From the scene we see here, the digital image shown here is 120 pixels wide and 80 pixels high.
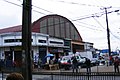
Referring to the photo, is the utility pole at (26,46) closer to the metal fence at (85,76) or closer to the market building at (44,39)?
the metal fence at (85,76)

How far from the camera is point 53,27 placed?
2714 inches

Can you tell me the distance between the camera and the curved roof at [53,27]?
6309 cm

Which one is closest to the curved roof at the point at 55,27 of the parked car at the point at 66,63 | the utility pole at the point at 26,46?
the parked car at the point at 66,63

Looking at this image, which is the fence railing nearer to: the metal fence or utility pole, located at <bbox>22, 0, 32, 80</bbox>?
the metal fence

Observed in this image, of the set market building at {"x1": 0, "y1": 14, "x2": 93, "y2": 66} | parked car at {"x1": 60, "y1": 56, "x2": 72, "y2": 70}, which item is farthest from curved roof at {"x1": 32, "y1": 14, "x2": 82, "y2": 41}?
parked car at {"x1": 60, "y1": 56, "x2": 72, "y2": 70}

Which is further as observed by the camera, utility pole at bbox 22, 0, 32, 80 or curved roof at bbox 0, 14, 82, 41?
curved roof at bbox 0, 14, 82, 41

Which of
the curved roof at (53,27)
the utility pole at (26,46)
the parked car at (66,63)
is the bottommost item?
the parked car at (66,63)

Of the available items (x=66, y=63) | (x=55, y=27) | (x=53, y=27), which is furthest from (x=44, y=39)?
(x=66, y=63)

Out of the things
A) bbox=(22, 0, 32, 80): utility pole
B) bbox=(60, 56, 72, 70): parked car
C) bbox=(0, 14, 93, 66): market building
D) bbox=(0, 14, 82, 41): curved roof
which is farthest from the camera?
bbox=(0, 14, 82, 41): curved roof

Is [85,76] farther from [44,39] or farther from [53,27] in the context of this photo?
[53,27]

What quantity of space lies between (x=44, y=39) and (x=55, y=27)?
44.2 feet

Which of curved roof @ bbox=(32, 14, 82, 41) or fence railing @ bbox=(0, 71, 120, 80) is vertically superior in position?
curved roof @ bbox=(32, 14, 82, 41)

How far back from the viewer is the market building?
53.1 metres

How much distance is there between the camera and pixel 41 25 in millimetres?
64625
